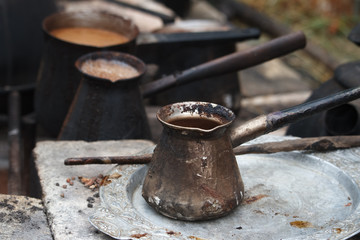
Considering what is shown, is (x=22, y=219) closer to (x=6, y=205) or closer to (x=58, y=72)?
(x=6, y=205)

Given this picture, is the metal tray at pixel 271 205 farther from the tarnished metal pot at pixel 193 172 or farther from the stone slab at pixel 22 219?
the stone slab at pixel 22 219

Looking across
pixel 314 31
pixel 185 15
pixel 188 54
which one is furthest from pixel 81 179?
pixel 314 31

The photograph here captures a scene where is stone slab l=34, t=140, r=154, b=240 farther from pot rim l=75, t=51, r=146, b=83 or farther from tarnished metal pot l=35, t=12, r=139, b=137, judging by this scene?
tarnished metal pot l=35, t=12, r=139, b=137

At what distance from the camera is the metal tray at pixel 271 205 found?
1.90 meters

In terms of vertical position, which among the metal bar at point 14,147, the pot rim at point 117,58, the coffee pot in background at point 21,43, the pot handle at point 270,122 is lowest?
the metal bar at point 14,147

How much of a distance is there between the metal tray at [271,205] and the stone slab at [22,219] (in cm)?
25

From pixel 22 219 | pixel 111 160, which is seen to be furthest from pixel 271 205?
pixel 22 219

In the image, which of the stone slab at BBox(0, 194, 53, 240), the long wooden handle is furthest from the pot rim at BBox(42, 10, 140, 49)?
the stone slab at BBox(0, 194, 53, 240)

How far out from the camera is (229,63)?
10.3ft

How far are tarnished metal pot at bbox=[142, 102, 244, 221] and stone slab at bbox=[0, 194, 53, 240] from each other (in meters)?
0.40

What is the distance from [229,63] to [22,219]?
1.48 meters

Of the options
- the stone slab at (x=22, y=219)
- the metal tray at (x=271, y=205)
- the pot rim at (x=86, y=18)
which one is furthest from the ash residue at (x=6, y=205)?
the pot rim at (x=86, y=18)

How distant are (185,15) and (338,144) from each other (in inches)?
173

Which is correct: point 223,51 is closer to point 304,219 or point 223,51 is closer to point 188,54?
point 188,54
